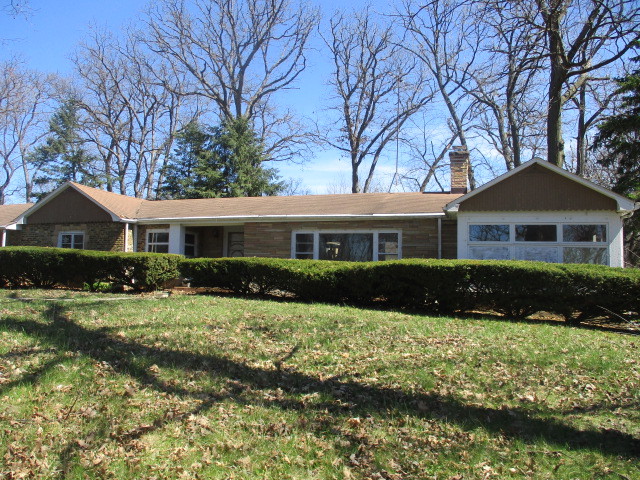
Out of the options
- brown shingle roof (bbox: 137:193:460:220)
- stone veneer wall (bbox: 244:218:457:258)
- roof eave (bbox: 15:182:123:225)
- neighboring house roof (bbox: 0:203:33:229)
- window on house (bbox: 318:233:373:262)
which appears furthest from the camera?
neighboring house roof (bbox: 0:203:33:229)

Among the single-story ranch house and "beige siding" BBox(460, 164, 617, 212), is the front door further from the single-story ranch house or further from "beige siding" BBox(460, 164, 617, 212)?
"beige siding" BBox(460, 164, 617, 212)

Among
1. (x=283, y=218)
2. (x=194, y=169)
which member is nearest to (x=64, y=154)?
(x=194, y=169)

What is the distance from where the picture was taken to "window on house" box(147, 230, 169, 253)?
58.7ft

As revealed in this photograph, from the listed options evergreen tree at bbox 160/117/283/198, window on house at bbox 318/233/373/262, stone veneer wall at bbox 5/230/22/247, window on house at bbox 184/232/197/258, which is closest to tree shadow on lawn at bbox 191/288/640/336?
window on house at bbox 318/233/373/262

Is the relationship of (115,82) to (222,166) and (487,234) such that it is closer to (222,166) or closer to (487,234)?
(222,166)

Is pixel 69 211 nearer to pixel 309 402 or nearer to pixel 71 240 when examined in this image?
pixel 71 240

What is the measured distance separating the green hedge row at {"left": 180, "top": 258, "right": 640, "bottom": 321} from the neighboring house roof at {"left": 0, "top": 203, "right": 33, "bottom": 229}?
572 inches

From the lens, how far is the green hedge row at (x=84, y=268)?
13391 millimetres

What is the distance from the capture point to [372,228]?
49.5ft

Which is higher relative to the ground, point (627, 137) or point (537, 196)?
point (627, 137)

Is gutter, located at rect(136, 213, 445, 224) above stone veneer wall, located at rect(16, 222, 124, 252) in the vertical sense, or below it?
above

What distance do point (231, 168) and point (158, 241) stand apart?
12.9 m

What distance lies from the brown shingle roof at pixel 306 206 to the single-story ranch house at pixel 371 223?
4cm

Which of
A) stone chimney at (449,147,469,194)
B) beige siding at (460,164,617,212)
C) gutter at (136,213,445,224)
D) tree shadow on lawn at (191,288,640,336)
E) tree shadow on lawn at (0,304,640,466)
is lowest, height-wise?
tree shadow on lawn at (0,304,640,466)
